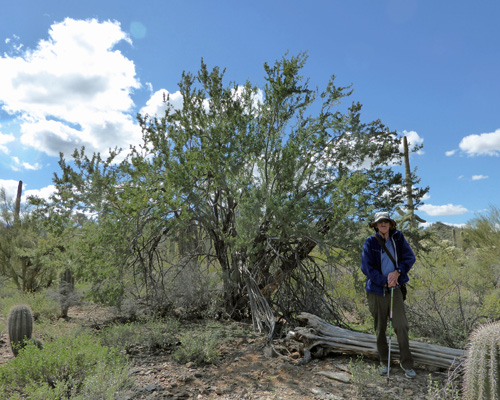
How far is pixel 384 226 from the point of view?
4.50 meters

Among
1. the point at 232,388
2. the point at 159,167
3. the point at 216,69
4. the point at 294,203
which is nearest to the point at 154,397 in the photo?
the point at 232,388

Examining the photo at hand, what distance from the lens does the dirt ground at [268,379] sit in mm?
3914

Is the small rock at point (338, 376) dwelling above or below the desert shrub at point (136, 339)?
below

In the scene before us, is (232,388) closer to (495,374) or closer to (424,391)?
(424,391)

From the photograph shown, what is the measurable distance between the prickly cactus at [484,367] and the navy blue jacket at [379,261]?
112 centimetres

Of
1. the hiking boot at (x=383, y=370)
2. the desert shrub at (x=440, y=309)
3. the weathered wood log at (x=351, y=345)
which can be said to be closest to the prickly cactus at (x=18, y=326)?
the weathered wood log at (x=351, y=345)

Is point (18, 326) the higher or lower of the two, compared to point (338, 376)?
higher

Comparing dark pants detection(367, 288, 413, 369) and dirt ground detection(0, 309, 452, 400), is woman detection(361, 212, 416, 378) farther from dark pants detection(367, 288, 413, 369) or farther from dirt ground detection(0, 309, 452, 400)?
dirt ground detection(0, 309, 452, 400)

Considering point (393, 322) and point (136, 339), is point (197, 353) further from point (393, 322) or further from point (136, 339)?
point (393, 322)

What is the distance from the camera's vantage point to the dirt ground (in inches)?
154

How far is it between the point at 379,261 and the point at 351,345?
4.03 ft

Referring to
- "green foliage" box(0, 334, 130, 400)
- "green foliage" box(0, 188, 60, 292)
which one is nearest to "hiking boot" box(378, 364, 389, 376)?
"green foliage" box(0, 334, 130, 400)

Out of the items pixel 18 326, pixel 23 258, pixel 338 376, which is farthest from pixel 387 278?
pixel 23 258

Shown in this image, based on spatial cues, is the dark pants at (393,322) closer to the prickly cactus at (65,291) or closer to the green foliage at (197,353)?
the green foliage at (197,353)
